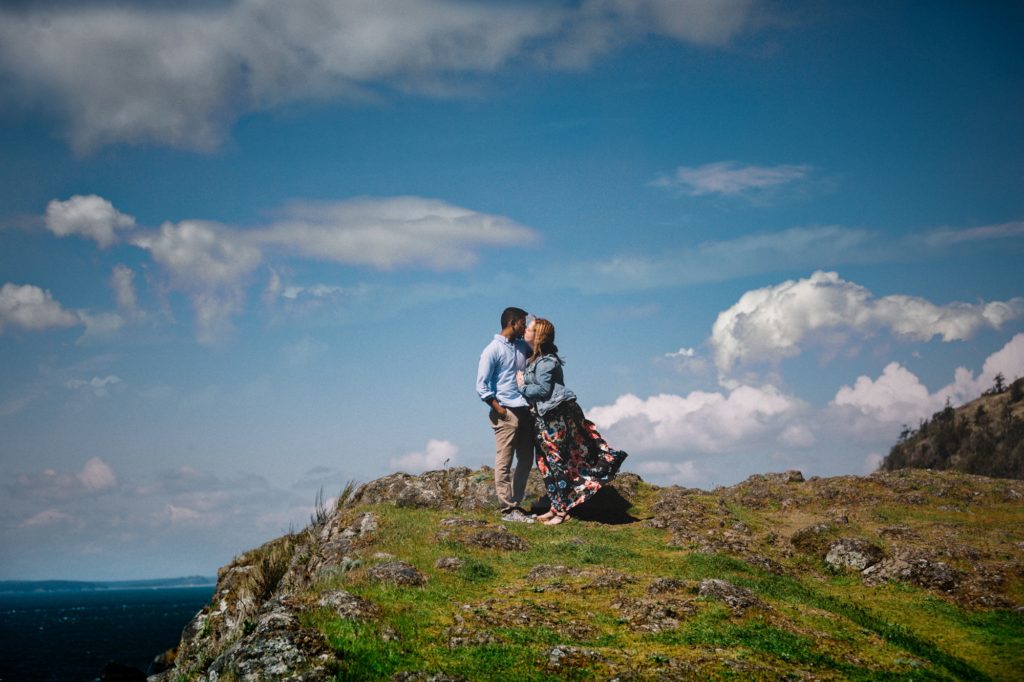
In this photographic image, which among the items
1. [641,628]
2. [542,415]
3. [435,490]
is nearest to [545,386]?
[542,415]

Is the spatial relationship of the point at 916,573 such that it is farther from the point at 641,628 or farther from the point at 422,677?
the point at 422,677

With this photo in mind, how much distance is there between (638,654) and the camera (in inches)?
458

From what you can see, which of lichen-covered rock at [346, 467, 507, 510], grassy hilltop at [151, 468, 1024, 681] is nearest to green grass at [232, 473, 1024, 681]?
grassy hilltop at [151, 468, 1024, 681]

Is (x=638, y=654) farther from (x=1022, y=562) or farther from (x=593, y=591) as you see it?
(x=1022, y=562)

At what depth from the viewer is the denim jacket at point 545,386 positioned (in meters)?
20.7

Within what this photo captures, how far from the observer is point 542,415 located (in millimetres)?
20906

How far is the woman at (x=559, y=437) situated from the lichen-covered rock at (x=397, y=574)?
21.6 ft

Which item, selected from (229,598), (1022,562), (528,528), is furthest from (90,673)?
(1022,562)

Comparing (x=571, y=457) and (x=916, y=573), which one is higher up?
(x=571, y=457)

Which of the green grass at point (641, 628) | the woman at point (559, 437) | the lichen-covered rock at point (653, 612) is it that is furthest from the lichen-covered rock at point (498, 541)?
the lichen-covered rock at point (653, 612)

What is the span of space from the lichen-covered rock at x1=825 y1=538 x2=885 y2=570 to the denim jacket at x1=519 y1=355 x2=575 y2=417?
7.97m

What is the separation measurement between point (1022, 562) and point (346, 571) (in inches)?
631

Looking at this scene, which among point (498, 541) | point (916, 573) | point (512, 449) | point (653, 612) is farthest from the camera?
point (512, 449)

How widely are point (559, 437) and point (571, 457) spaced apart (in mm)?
699
